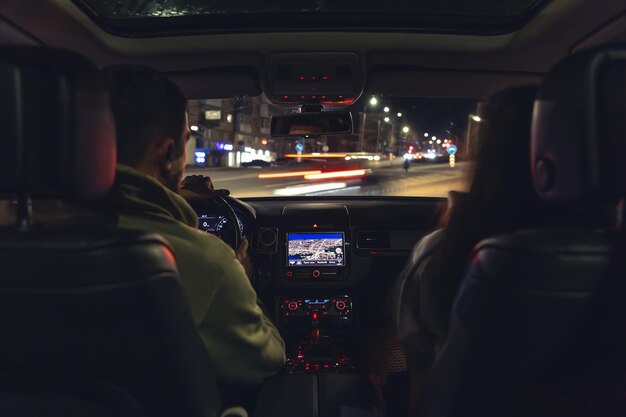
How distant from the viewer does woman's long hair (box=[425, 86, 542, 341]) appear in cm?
154

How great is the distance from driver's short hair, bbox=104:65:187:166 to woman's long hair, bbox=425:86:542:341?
102cm

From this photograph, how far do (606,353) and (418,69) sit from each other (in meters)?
2.82

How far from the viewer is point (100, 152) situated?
1.38 meters

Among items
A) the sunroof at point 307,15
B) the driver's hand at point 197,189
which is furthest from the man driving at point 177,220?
the sunroof at point 307,15

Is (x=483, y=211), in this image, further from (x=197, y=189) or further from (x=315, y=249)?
(x=315, y=249)

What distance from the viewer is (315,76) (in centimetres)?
354

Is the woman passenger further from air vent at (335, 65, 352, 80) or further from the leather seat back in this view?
air vent at (335, 65, 352, 80)

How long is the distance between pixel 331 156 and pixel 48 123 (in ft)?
11.3

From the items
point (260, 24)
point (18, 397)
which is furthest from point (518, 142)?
point (260, 24)

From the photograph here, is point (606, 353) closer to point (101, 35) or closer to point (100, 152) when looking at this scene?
point (100, 152)

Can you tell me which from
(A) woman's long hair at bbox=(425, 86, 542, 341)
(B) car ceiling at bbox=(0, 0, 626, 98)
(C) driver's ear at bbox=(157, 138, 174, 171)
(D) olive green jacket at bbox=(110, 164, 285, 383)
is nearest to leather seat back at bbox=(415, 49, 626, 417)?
(A) woman's long hair at bbox=(425, 86, 542, 341)

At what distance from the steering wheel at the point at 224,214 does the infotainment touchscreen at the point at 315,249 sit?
57cm

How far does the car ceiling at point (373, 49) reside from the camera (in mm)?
3035

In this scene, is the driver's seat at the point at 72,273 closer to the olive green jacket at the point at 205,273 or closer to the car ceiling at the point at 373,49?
the olive green jacket at the point at 205,273
